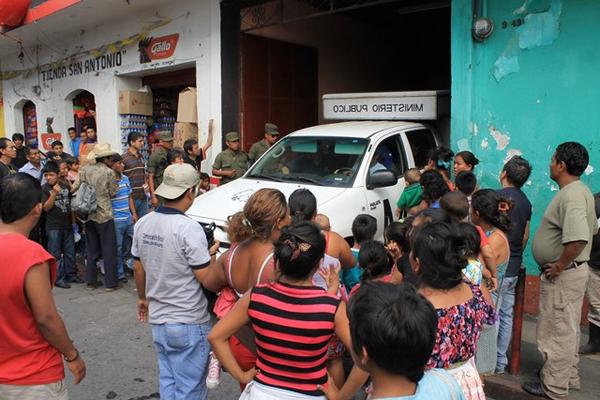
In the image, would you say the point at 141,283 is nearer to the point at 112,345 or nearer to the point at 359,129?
the point at 112,345

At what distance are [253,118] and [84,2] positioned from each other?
152 inches

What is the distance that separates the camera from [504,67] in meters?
5.88

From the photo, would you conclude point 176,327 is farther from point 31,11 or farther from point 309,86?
point 31,11

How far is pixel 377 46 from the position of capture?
41.4 ft

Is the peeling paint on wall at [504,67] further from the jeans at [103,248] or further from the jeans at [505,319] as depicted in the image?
the jeans at [103,248]

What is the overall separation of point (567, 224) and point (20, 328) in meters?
3.32

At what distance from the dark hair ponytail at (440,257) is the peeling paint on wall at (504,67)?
14.0ft

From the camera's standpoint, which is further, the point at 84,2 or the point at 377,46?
the point at 377,46

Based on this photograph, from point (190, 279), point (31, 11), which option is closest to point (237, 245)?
point (190, 279)

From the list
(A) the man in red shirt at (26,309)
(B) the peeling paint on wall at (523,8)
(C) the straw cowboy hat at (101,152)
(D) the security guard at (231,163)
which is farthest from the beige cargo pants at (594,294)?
(C) the straw cowboy hat at (101,152)

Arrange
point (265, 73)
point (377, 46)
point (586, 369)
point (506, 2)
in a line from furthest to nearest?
point (377, 46) → point (265, 73) → point (506, 2) → point (586, 369)

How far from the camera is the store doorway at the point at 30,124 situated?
50.6 feet

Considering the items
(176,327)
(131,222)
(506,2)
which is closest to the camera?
(176,327)

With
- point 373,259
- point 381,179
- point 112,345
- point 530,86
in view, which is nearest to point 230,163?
point 381,179
